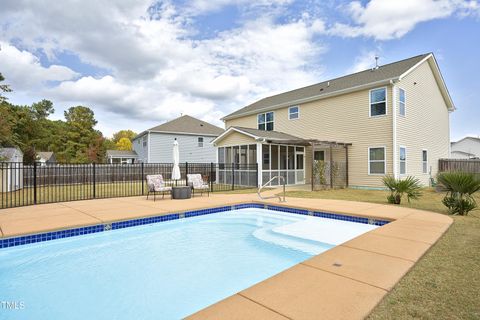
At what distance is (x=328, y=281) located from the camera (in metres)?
2.95

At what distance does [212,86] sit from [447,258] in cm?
2209

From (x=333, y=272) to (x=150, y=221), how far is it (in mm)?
5131

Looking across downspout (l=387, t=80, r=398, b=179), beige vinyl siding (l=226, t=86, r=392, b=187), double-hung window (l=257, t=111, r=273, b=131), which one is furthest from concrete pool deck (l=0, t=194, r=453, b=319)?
double-hung window (l=257, t=111, r=273, b=131)

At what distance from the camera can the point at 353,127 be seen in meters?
15.0

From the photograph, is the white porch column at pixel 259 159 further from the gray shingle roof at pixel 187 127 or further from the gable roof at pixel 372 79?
the gray shingle roof at pixel 187 127

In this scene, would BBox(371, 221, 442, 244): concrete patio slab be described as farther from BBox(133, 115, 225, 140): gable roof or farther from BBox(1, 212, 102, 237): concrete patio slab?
BBox(133, 115, 225, 140): gable roof

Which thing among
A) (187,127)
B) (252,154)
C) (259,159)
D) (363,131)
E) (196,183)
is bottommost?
(196,183)

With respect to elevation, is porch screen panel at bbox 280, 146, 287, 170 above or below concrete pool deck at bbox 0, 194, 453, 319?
above

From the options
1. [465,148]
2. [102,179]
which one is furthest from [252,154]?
[465,148]

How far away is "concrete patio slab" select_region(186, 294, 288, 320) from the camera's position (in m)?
2.22

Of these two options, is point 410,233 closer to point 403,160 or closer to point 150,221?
point 150,221

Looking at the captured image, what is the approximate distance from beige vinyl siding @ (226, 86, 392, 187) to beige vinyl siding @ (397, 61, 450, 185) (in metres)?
0.86

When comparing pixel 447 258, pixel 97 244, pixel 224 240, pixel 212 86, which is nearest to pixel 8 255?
pixel 97 244

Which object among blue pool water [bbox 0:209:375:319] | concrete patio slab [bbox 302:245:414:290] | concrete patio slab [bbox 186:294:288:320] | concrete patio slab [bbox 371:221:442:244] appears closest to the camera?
concrete patio slab [bbox 186:294:288:320]
